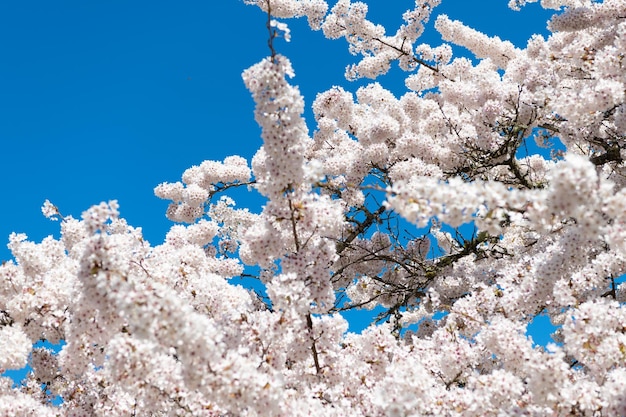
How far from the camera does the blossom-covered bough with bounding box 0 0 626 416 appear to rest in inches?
190

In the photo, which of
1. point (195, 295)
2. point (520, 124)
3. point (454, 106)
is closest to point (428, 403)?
point (195, 295)

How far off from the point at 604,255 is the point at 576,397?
8.43ft

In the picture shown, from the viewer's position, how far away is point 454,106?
1382 cm

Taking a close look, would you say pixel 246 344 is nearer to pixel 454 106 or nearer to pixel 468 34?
pixel 454 106

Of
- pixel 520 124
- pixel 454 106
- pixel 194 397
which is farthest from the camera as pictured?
pixel 454 106

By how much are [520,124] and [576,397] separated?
6.41 metres

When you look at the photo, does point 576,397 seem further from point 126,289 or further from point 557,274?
point 126,289

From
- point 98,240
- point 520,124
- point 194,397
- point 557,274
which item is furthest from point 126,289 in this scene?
point 520,124

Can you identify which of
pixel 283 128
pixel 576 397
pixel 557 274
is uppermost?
pixel 283 128

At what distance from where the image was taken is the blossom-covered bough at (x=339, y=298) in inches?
190

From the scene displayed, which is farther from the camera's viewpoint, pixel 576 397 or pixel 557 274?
pixel 557 274

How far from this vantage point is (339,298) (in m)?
11.0

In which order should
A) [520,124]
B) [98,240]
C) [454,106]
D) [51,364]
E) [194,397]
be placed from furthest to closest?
1. [454,106]
2. [520,124]
3. [51,364]
4. [194,397]
5. [98,240]

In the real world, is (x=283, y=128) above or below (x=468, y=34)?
below
